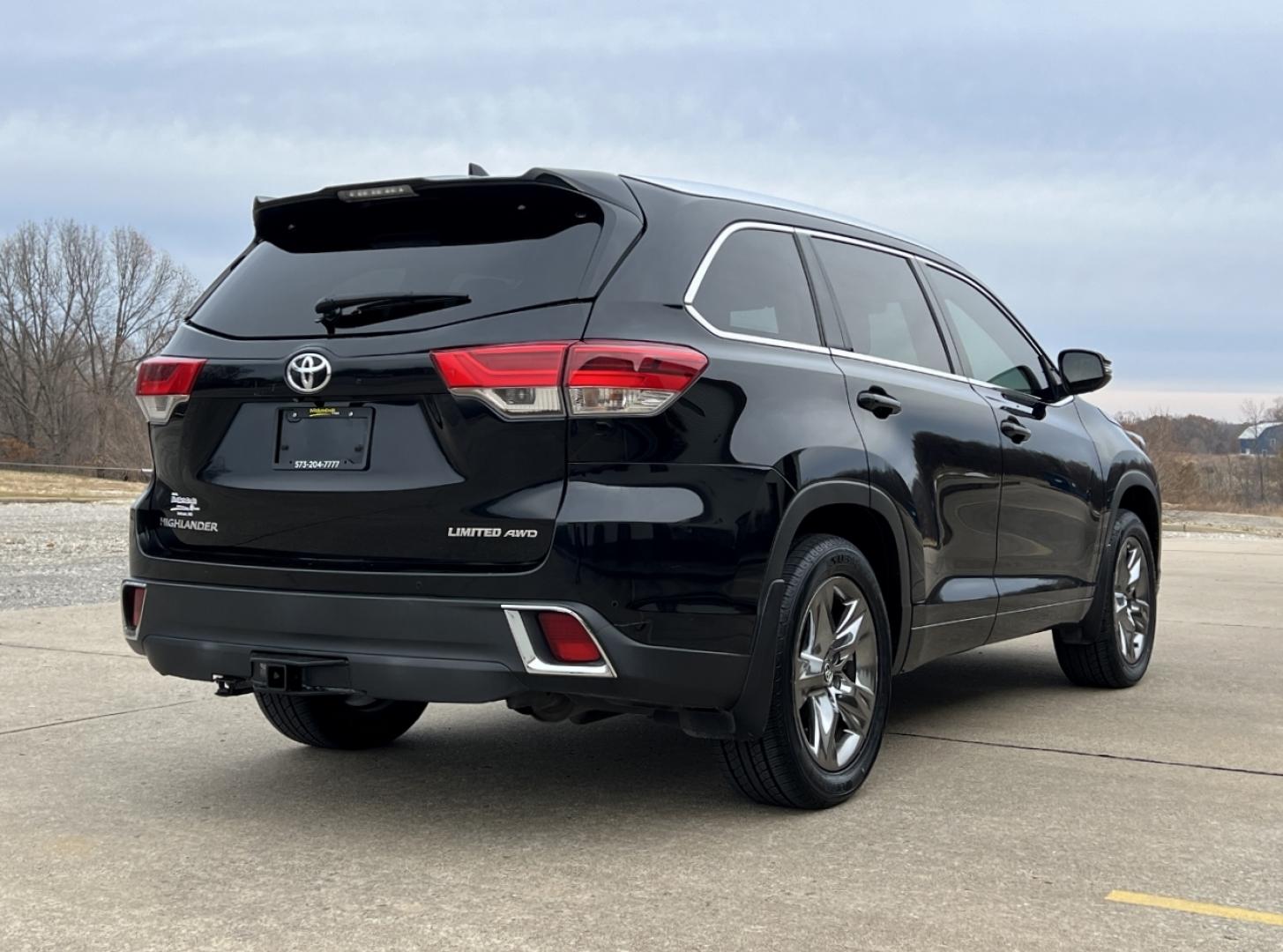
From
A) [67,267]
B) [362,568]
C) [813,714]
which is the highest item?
[362,568]

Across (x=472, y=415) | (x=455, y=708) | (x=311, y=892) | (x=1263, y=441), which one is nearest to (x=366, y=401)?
(x=472, y=415)

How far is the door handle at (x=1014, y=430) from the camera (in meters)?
5.65

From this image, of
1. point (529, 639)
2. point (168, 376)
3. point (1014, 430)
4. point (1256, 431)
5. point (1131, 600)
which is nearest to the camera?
point (529, 639)

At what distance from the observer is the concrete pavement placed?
3314 mm

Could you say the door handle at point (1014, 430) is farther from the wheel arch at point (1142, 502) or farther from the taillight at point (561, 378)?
the taillight at point (561, 378)

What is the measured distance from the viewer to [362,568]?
3930 mm

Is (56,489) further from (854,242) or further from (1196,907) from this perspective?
(1196,907)

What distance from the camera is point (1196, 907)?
3.49 m

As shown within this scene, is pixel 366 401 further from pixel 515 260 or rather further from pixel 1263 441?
pixel 1263 441

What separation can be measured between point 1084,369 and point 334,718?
11.8ft

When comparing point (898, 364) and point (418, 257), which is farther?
point (898, 364)

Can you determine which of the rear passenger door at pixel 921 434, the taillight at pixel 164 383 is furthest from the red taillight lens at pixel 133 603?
the rear passenger door at pixel 921 434

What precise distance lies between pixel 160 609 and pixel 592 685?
1.37 meters

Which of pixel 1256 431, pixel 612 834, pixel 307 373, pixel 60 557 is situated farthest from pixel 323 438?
pixel 1256 431
